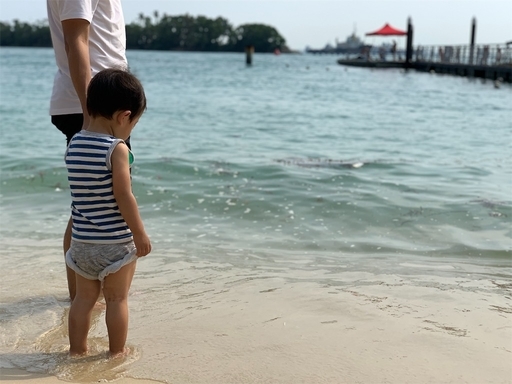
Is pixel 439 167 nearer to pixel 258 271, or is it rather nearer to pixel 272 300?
pixel 258 271

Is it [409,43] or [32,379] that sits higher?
[409,43]

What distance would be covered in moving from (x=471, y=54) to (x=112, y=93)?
36740 millimetres

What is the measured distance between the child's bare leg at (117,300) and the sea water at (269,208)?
0.14 meters

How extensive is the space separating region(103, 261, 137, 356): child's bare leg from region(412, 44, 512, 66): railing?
29.8 meters

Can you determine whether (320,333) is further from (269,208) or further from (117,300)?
(269,208)

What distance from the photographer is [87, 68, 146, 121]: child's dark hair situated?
93.9 inches

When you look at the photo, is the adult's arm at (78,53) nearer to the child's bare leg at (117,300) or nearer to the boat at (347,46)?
the child's bare leg at (117,300)

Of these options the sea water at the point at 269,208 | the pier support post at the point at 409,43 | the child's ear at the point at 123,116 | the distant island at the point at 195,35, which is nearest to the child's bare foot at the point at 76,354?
the sea water at the point at 269,208

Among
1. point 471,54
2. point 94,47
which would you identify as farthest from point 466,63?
point 94,47

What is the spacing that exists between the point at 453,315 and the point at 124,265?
1.63 metres

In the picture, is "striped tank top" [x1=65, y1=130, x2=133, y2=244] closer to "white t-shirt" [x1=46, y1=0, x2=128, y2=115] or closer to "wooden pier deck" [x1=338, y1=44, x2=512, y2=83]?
"white t-shirt" [x1=46, y1=0, x2=128, y2=115]

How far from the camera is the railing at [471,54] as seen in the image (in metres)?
31.1

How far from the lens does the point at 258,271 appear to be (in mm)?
3992

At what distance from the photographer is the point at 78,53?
282cm
